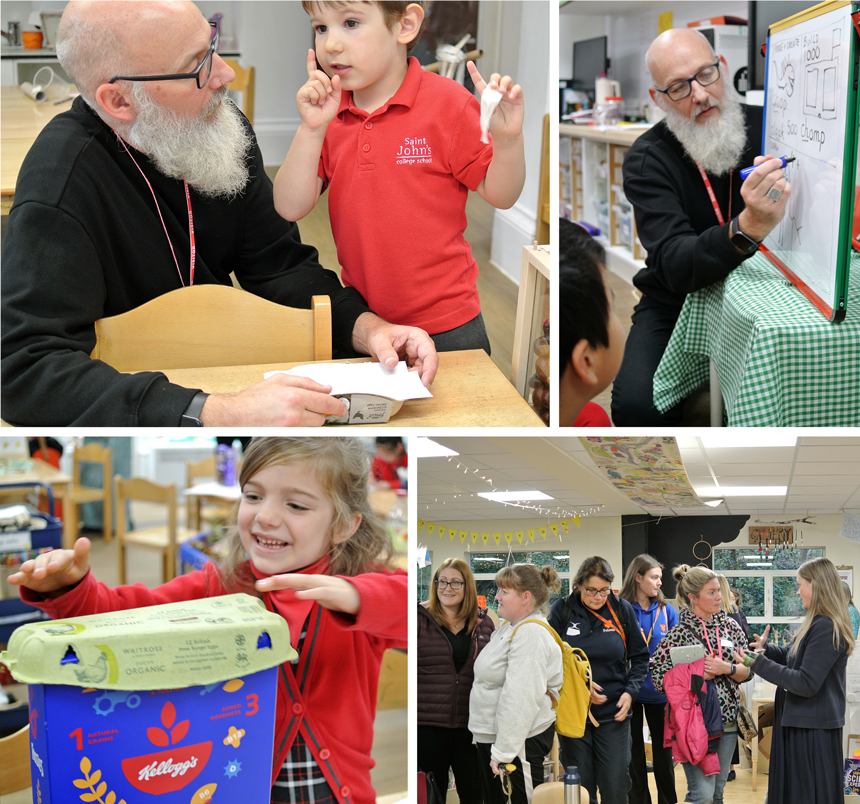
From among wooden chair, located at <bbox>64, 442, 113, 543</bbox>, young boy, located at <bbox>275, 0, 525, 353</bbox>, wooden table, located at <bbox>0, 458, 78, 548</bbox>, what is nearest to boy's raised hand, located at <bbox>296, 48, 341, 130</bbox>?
young boy, located at <bbox>275, 0, 525, 353</bbox>

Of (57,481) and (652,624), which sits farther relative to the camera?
(57,481)

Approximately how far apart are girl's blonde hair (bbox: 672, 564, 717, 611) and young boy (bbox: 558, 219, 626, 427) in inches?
13.2

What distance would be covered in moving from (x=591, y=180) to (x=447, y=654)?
2.28 meters

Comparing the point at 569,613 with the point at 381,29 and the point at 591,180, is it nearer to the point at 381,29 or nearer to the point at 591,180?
the point at 381,29

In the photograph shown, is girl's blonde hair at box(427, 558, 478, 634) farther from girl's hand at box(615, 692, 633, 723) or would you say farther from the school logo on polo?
the school logo on polo

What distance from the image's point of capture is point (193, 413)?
3.80 feet

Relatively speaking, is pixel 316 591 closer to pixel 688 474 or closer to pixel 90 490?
pixel 688 474

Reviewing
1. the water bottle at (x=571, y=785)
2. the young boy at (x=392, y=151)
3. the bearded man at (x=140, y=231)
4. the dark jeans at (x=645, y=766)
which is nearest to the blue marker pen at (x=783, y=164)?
the young boy at (x=392, y=151)

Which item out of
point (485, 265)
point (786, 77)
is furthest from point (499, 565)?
point (786, 77)

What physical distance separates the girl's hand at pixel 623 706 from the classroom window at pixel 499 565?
0.21 meters

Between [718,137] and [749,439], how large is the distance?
768 millimetres

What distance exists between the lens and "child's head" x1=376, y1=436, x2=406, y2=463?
4.21 ft

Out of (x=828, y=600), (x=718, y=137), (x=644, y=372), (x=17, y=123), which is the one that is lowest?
(x=828, y=600)

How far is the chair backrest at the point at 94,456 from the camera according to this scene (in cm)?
427
